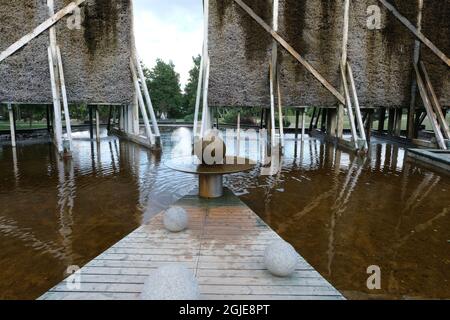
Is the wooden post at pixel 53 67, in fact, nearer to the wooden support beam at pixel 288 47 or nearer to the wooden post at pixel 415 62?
the wooden support beam at pixel 288 47

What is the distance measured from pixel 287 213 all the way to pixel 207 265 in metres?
3.73

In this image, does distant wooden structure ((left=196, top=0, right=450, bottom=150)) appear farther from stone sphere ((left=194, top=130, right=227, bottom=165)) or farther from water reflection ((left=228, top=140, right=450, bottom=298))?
stone sphere ((left=194, top=130, right=227, bottom=165))

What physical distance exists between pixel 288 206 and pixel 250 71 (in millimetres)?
11829

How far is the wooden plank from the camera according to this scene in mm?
15633

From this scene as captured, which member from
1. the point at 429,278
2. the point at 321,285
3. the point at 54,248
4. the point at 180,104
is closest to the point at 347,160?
the point at 429,278

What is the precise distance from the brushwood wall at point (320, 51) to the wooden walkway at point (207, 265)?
529 inches

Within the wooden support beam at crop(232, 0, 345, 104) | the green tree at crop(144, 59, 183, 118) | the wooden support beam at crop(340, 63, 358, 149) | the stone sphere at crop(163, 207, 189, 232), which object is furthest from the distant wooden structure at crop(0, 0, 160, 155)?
the green tree at crop(144, 59, 183, 118)

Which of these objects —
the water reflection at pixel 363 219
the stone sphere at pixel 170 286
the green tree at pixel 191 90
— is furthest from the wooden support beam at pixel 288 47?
the green tree at pixel 191 90

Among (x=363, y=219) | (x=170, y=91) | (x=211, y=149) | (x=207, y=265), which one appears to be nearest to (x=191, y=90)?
(x=170, y=91)

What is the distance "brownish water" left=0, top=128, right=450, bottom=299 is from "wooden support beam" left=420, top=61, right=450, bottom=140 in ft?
13.1

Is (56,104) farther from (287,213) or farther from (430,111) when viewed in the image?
(430,111)

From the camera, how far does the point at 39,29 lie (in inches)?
631
